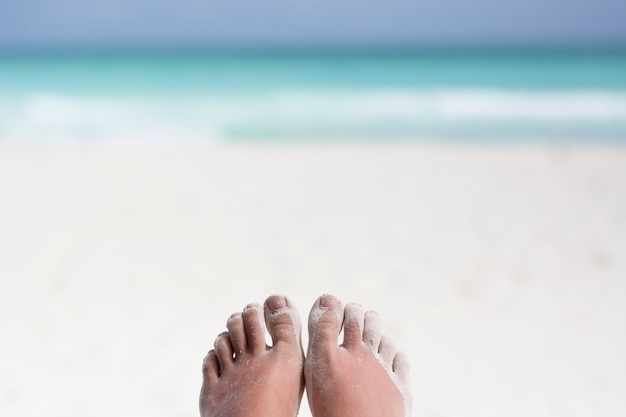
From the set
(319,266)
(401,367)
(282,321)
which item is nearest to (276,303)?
(282,321)

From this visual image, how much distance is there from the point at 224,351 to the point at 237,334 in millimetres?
41

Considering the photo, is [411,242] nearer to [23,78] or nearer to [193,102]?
[193,102]

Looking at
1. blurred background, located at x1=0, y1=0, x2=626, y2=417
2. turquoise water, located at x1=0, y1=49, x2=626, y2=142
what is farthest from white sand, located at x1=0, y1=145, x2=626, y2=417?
turquoise water, located at x1=0, y1=49, x2=626, y2=142

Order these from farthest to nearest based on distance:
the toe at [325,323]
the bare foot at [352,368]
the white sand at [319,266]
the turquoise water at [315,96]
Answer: the turquoise water at [315,96] → the white sand at [319,266] → the toe at [325,323] → the bare foot at [352,368]

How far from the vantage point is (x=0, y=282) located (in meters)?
1.83

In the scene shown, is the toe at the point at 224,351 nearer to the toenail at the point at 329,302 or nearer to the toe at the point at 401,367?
the toenail at the point at 329,302

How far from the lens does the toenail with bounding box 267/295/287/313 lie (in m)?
1.27

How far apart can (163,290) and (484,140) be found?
2.68 metres

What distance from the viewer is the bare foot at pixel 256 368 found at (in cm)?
112

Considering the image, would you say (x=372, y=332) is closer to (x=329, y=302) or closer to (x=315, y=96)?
(x=329, y=302)

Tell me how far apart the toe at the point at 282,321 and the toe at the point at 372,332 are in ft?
0.43

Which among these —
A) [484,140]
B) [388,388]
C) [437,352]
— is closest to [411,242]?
[437,352]

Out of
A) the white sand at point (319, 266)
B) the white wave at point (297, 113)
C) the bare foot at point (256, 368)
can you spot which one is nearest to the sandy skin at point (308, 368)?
the bare foot at point (256, 368)

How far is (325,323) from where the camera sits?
4.06 ft
